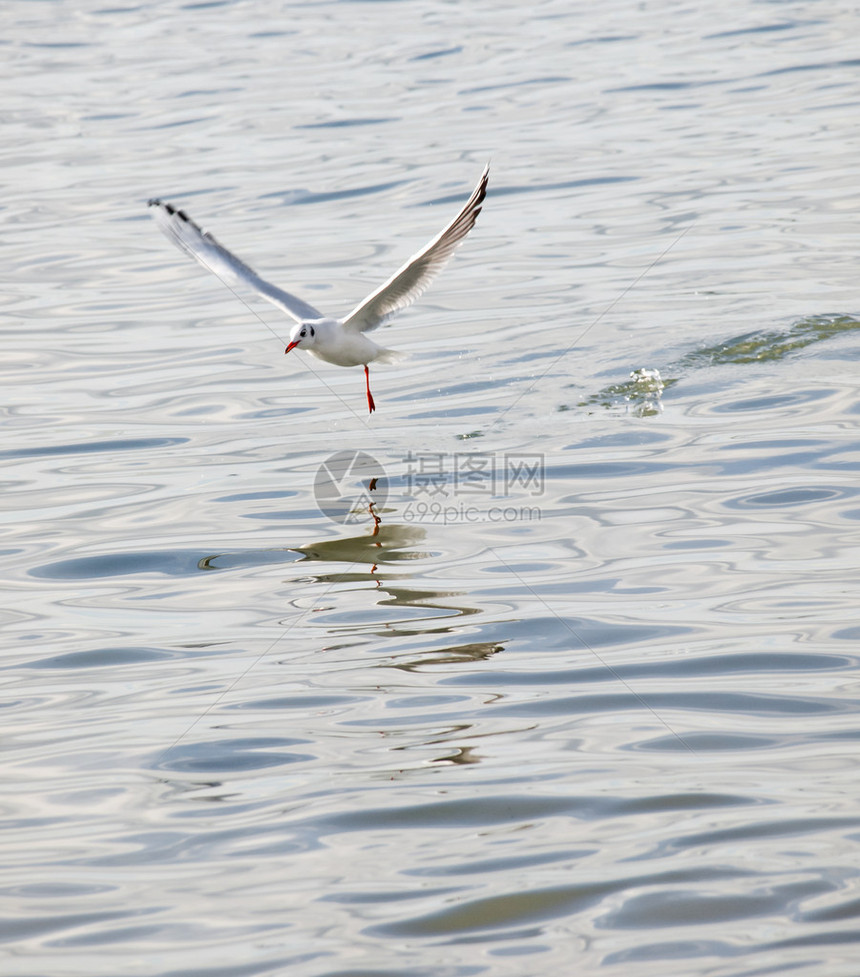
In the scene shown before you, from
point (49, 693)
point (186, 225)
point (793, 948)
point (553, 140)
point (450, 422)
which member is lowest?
point (793, 948)

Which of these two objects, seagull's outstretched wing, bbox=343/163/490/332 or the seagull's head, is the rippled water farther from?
the seagull's head

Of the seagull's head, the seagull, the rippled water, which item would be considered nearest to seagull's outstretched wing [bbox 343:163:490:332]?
the seagull

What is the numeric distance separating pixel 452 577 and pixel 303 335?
2527 millimetres

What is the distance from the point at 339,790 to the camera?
4570 mm

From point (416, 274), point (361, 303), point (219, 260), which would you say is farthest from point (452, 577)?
point (219, 260)

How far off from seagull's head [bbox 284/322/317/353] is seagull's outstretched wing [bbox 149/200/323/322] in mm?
368

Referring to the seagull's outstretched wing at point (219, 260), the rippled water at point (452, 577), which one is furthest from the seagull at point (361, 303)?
the rippled water at point (452, 577)

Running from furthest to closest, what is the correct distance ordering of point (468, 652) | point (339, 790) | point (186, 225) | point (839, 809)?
point (186, 225), point (468, 652), point (339, 790), point (839, 809)

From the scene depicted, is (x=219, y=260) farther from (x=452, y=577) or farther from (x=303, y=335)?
(x=452, y=577)

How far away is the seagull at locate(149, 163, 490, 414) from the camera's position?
7.76 metres

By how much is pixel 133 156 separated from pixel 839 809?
1555 cm

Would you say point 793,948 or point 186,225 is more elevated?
point 186,225

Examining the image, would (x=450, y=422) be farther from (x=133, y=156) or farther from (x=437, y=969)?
(x=133, y=156)

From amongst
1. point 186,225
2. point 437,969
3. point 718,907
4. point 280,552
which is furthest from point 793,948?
point 186,225
